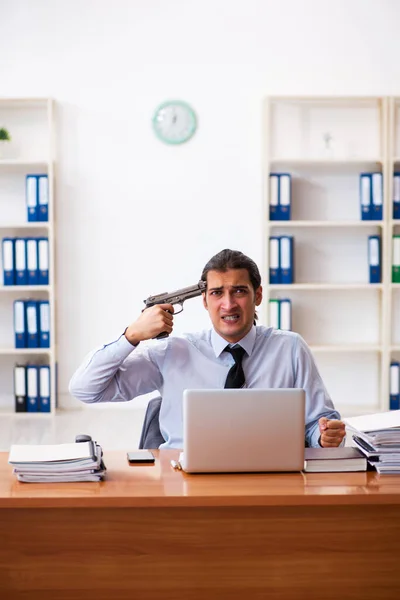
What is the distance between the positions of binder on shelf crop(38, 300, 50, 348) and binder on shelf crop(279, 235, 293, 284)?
1618 mm

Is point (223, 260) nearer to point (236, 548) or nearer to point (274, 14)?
point (236, 548)

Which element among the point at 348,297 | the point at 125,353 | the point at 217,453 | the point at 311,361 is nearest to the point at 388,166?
the point at 348,297

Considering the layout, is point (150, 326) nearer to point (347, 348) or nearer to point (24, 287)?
point (24, 287)

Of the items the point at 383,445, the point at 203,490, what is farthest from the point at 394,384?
the point at 203,490

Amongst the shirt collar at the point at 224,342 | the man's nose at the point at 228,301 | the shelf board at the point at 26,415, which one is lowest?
the shelf board at the point at 26,415

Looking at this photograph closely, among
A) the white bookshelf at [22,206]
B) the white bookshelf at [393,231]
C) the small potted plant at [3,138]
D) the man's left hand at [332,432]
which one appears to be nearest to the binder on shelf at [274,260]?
the white bookshelf at [393,231]

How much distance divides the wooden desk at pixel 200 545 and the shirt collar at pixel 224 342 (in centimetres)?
80

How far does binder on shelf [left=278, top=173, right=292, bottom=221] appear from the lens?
18.7 ft

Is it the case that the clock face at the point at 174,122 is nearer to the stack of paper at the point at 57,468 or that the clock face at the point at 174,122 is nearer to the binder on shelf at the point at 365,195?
the binder on shelf at the point at 365,195

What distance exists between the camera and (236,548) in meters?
1.98

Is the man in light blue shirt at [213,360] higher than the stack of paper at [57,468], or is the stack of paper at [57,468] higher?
the man in light blue shirt at [213,360]

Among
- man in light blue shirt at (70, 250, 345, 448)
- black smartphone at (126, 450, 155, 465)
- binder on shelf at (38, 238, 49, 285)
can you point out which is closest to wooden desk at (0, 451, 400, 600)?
black smartphone at (126, 450, 155, 465)

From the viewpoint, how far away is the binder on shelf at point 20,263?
18.8ft

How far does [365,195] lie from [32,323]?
2441mm
